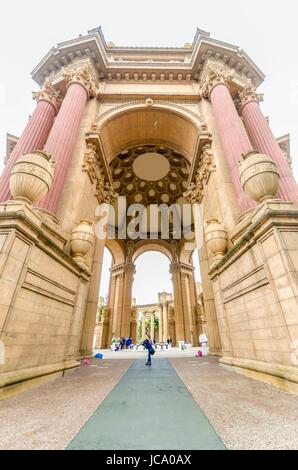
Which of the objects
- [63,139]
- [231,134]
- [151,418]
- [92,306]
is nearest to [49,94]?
[63,139]

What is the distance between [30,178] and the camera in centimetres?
475

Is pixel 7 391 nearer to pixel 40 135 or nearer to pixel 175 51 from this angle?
pixel 40 135

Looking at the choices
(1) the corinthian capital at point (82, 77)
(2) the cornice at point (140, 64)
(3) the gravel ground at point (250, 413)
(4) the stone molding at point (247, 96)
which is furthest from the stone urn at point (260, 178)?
(2) the cornice at point (140, 64)

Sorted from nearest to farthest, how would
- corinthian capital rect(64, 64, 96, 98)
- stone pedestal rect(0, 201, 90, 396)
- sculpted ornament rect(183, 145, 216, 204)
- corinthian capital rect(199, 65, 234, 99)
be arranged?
stone pedestal rect(0, 201, 90, 396) → sculpted ornament rect(183, 145, 216, 204) → corinthian capital rect(64, 64, 96, 98) → corinthian capital rect(199, 65, 234, 99)

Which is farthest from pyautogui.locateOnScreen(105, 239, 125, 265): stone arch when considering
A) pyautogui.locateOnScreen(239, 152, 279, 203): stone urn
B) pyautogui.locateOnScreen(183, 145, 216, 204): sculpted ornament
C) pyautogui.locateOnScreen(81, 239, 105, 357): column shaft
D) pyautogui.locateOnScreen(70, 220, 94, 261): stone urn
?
pyautogui.locateOnScreen(239, 152, 279, 203): stone urn

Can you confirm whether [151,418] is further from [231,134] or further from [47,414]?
[231,134]

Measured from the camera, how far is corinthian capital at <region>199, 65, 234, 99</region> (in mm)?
12094

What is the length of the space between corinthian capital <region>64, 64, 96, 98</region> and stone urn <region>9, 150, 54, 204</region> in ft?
30.5

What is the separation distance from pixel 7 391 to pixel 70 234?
16.5ft

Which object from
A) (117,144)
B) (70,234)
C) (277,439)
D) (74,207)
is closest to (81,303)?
(70,234)

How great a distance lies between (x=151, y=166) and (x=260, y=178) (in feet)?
61.5

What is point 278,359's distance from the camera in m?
4.07

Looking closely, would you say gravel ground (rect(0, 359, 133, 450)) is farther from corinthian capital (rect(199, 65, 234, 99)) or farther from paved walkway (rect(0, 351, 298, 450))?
corinthian capital (rect(199, 65, 234, 99))
